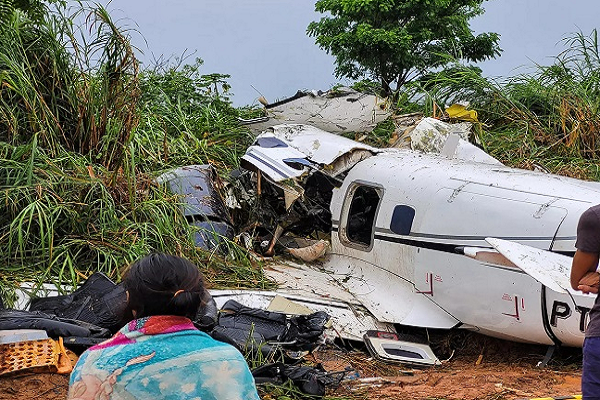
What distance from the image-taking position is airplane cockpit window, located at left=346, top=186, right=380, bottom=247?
9.98 meters

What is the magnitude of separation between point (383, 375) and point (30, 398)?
332 centimetres

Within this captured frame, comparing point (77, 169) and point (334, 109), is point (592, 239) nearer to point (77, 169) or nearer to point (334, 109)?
point (77, 169)

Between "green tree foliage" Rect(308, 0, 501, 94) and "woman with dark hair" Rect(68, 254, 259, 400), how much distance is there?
24.3 metres

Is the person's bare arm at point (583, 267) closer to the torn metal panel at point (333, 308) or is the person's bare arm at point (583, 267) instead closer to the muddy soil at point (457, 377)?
the muddy soil at point (457, 377)

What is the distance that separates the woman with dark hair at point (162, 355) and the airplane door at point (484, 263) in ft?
18.5

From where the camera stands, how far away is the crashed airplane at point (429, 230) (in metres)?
7.72

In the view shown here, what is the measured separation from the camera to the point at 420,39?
90.9 ft

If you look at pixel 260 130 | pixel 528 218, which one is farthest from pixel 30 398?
pixel 260 130

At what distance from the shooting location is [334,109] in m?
12.6

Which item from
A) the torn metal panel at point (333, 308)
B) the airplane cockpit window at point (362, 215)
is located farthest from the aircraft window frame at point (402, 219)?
the torn metal panel at point (333, 308)

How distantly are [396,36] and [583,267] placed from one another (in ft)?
77.3

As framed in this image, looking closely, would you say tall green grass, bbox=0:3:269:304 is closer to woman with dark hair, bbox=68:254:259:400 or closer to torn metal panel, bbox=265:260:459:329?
torn metal panel, bbox=265:260:459:329

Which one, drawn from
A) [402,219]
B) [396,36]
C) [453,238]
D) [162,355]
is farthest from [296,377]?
[396,36]

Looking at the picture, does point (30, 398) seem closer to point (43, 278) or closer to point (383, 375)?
point (43, 278)
